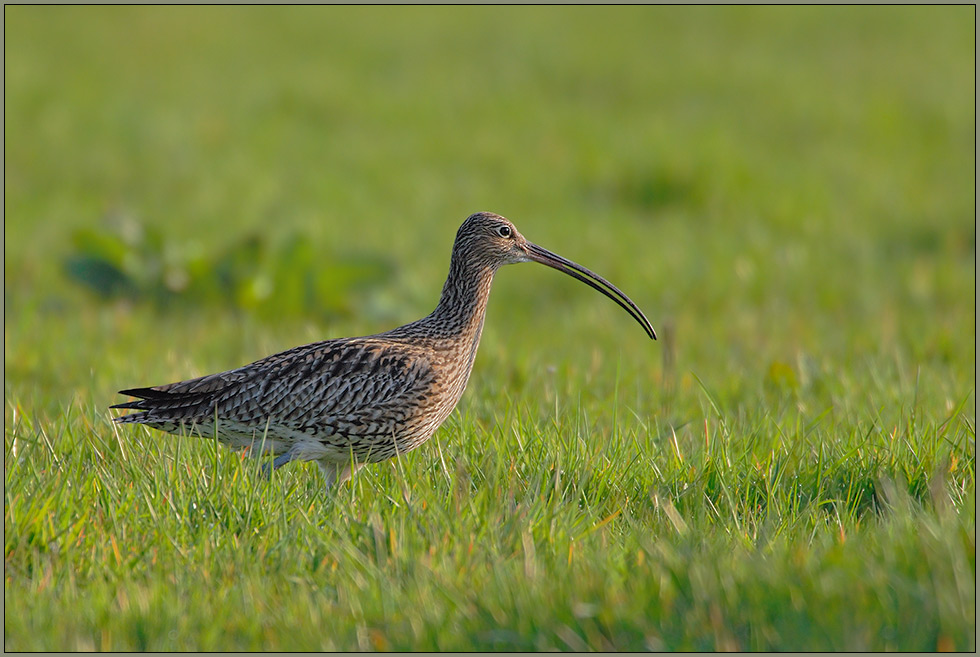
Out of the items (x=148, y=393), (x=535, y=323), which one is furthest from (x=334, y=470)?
(x=535, y=323)

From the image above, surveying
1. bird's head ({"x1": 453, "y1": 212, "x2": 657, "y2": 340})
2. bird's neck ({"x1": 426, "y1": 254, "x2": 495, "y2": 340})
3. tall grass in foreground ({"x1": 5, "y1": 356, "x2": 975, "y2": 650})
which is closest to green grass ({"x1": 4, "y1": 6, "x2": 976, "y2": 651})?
tall grass in foreground ({"x1": 5, "y1": 356, "x2": 975, "y2": 650})

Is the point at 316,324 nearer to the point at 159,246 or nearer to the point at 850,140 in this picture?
the point at 159,246

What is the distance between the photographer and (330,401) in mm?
5309

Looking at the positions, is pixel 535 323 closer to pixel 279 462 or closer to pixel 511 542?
pixel 279 462

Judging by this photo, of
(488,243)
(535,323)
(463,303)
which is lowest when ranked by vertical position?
(463,303)

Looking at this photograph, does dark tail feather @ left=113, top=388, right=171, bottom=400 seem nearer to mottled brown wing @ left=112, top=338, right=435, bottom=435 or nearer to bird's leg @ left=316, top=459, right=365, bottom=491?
mottled brown wing @ left=112, top=338, right=435, bottom=435

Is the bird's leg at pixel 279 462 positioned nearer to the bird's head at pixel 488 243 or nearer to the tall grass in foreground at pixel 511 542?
the tall grass in foreground at pixel 511 542

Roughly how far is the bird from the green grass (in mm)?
212

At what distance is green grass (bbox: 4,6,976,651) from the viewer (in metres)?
3.57

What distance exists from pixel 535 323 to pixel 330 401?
4903 millimetres

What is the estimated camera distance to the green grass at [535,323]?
141 inches

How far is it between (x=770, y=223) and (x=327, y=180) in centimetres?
532

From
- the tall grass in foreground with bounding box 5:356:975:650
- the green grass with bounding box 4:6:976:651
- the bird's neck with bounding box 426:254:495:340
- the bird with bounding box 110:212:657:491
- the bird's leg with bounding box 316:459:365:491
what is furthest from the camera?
the bird's neck with bounding box 426:254:495:340

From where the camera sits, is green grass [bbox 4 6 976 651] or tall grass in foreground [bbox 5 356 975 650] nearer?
tall grass in foreground [bbox 5 356 975 650]
